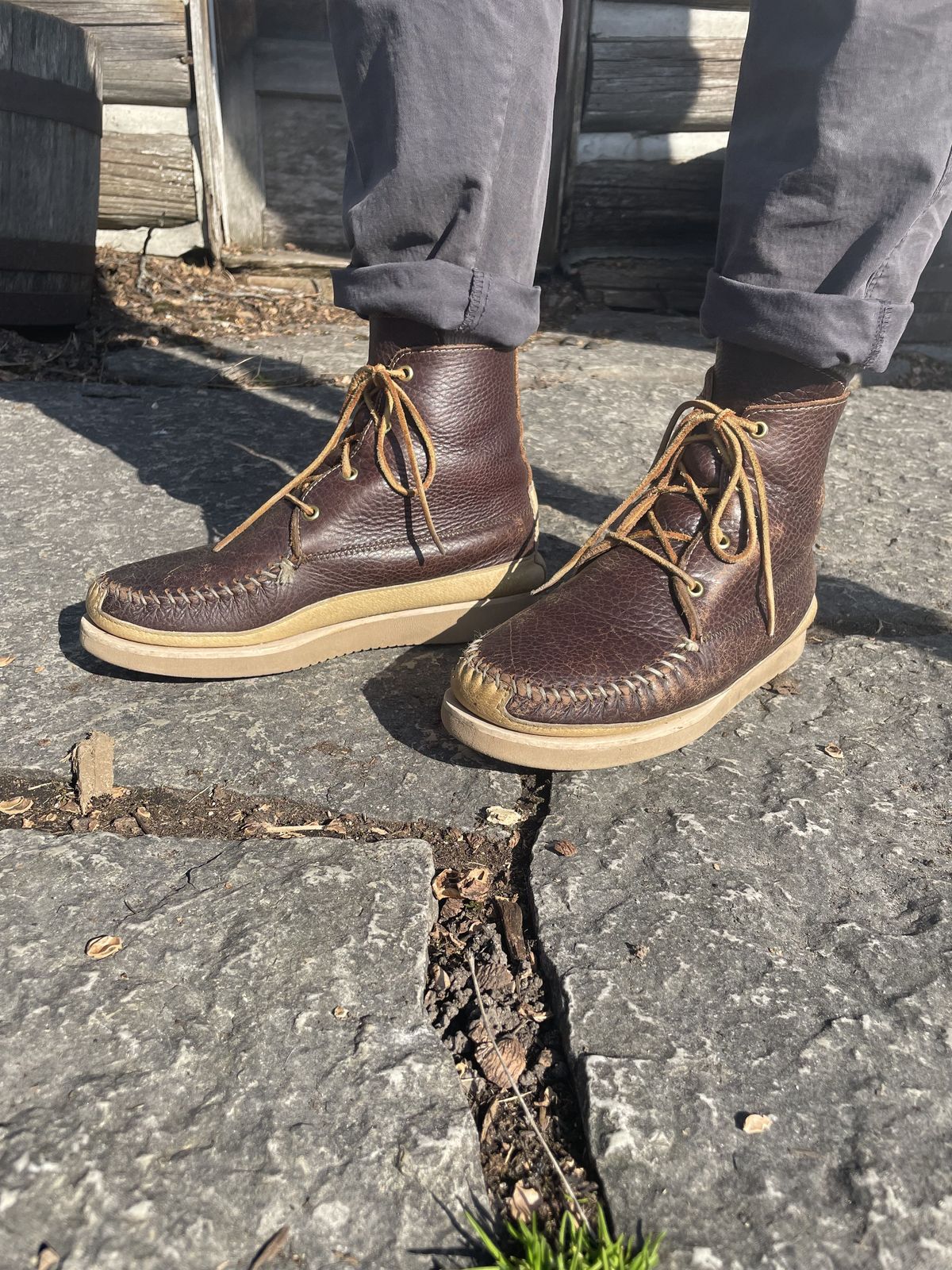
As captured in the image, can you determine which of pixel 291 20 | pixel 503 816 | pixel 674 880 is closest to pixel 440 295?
pixel 503 816

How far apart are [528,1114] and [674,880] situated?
12.0 inches

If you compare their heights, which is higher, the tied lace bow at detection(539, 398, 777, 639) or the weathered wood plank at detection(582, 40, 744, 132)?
the weathered wood plank at detection(582, 40, 744, 132)

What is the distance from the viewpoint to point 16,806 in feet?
3.68

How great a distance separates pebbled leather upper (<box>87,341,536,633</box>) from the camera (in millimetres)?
1309

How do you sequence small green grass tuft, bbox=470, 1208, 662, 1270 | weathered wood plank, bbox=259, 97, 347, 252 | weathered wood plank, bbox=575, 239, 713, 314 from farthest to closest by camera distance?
weathered wood plank, bbox=259, 97, 347, 252 → weathered wood plank, bbox=575, 239, 713, 314 → small green grass tuft, bbox=470, 1208, 662, 1270

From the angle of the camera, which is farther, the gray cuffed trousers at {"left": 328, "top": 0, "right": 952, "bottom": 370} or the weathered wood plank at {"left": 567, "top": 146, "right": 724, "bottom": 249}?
the weathered wood plank at {"left": 567, "top": 146, "right": 724, "bottom": 249}

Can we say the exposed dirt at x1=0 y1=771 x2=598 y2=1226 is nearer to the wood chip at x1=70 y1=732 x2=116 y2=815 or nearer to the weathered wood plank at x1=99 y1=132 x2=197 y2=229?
the wood chip at x1=70 y1=732 x2=116 y2=815

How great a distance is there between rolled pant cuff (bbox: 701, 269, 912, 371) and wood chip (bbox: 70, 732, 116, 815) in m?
0.91

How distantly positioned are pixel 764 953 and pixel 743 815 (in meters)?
0.21

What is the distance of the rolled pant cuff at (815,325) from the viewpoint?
1148 mm

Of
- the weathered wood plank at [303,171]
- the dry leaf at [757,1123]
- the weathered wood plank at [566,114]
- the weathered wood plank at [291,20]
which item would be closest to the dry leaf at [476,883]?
the dry leaf at [757,1123]

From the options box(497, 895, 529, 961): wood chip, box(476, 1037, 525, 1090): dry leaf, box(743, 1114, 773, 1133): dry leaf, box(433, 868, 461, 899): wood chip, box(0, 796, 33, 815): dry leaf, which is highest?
box(743, 1114, 773, 1133): dry leaf

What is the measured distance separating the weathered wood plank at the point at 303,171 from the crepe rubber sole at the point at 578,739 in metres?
3.85

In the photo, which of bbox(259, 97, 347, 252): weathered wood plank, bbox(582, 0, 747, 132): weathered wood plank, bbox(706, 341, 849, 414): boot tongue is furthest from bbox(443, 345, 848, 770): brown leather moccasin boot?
bbox(259, 97, 347, 252): weathered wood plank
